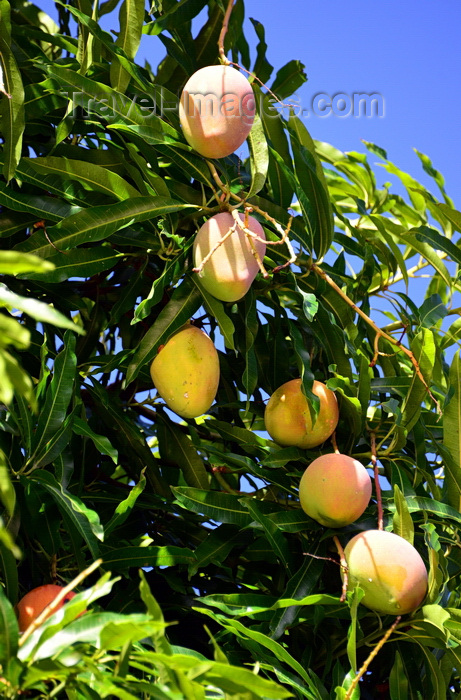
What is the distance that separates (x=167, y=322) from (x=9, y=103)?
17.3 inches

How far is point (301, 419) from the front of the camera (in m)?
1.51

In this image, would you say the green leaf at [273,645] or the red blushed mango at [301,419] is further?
the red blushed mango at [301,419]

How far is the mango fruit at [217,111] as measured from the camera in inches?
53.4

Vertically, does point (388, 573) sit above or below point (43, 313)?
below

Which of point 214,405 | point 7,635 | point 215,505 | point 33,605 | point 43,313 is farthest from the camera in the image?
point 214,405

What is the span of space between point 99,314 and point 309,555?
721 mm

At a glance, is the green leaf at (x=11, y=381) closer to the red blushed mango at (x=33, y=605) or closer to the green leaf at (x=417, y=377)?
the red blushed mango at (x=33, y=605)

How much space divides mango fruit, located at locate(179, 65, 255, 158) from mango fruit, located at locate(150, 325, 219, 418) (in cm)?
32

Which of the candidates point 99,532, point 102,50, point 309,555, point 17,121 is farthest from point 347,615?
point 102,50

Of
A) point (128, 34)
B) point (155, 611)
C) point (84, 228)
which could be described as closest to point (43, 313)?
point (155, 611)

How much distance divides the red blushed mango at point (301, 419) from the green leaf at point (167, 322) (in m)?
0.25

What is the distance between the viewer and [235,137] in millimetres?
1378

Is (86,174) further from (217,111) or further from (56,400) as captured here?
(56,400)

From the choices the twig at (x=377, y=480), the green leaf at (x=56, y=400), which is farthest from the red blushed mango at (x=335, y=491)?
the green leaf at (x=56, y=400)
